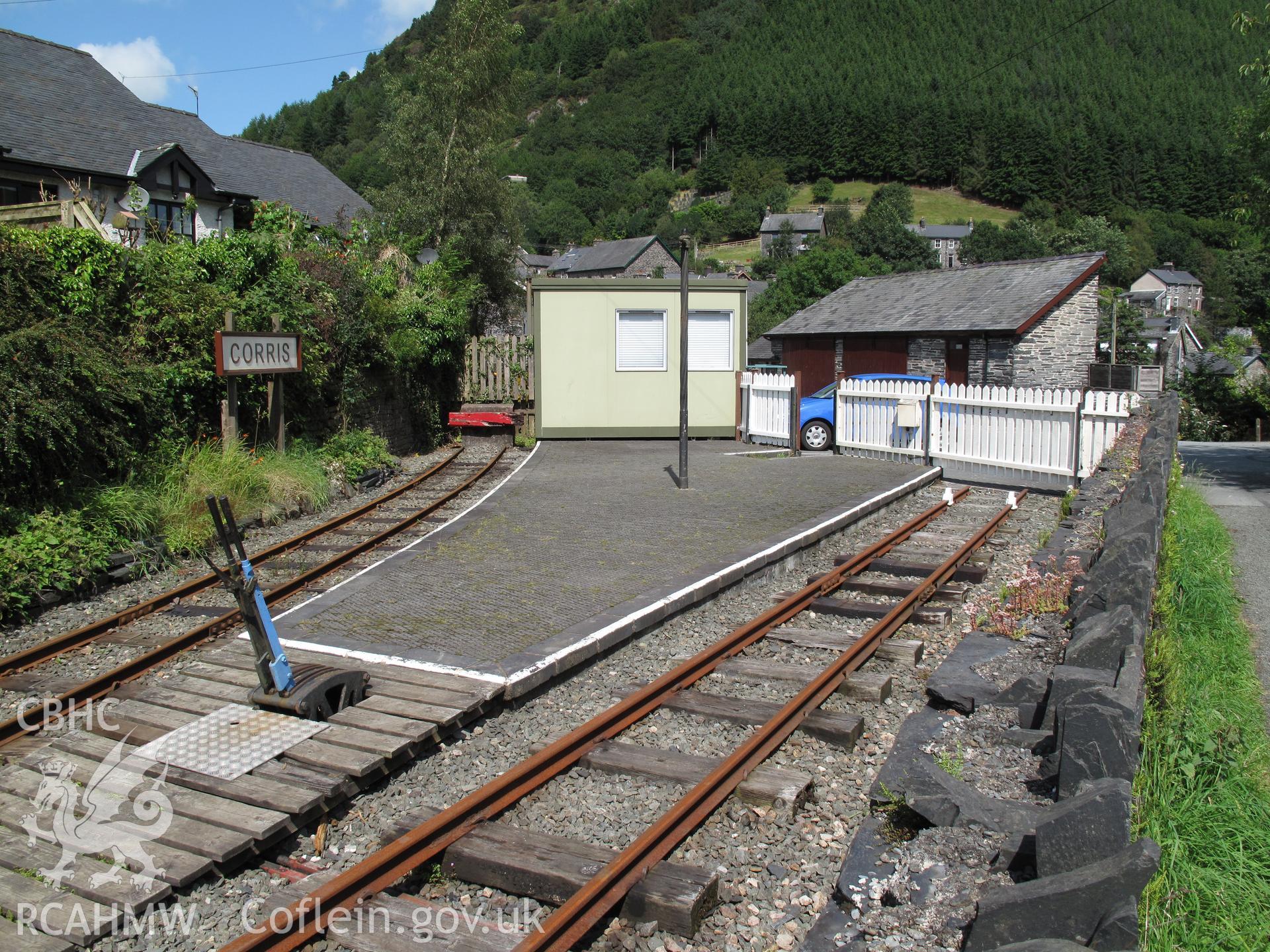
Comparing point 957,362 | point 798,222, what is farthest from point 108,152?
point 798,222

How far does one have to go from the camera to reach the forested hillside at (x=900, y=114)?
135 m

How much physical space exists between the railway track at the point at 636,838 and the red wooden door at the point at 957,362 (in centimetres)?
2627

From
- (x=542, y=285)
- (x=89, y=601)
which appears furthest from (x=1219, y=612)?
(x=542, y=285)

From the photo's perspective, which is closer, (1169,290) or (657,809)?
(657,809)

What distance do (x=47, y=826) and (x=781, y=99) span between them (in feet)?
575

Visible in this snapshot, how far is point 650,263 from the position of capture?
96062 millimetres

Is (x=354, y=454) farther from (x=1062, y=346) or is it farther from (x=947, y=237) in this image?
(x=947, y=237)

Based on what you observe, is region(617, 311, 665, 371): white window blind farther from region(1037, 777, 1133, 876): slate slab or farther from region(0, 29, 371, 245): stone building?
region(1037, 777, 1133, 876): slate slab

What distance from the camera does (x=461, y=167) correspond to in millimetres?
29453

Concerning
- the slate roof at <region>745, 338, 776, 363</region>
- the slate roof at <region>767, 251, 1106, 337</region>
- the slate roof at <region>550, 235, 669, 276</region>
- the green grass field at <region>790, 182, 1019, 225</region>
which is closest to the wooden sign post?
the slate roof at <region>767, 251, 1106, 337</region>

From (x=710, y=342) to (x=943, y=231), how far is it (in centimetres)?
11223

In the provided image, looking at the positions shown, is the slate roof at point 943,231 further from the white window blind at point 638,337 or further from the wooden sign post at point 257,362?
the wooden sign post at point 257,362

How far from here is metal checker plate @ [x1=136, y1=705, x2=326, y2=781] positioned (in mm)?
4973

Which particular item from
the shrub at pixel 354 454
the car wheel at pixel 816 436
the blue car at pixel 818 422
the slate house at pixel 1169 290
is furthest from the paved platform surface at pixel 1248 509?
the slate house at pixel 1169 290
